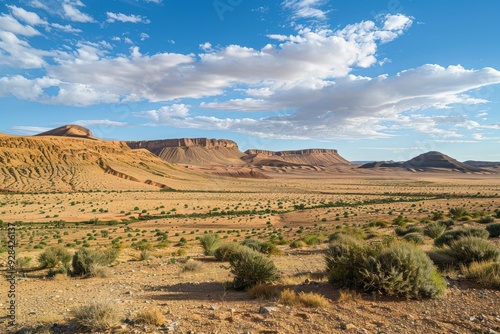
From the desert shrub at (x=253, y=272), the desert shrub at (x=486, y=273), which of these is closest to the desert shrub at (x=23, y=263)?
the desert shrub at (x=253, y=272)

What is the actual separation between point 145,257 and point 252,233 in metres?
13.4

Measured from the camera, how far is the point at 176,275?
12039 millimetres

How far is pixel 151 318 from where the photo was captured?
6.36 metres

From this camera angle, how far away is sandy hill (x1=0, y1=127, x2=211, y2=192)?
7997cm

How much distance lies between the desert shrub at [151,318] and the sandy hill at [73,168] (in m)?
76.2

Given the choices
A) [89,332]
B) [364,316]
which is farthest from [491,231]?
[89,332]

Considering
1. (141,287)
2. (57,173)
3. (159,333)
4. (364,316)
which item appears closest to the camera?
(159,333)

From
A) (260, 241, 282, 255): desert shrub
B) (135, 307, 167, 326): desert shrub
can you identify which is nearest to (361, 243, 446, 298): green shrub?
(135, 307, 167, 326): desert shrub

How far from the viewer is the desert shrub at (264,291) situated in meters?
8.02

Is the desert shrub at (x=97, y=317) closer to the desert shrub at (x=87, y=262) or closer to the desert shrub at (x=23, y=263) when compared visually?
the desert shrub at (x=87, y=262)

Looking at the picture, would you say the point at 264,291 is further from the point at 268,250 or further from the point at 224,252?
the point at 268,250

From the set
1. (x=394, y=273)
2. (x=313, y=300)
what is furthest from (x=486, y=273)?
(x=313, y=300)

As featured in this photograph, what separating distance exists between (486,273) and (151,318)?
7.50m

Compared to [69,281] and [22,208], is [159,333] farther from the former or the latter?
[22,208]
